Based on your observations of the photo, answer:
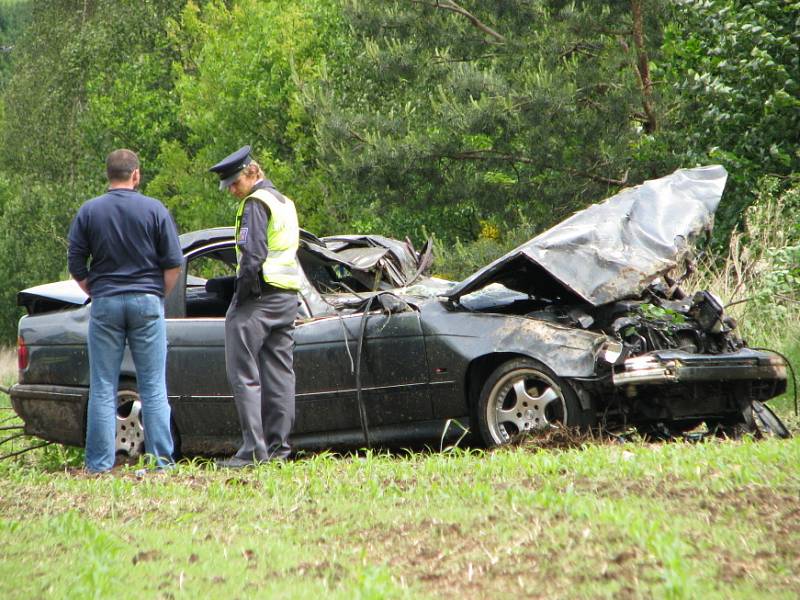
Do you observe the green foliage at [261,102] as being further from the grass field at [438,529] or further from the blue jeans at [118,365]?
the grass field at [438,529]

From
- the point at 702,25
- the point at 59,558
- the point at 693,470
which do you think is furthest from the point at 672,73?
the point at 59,558

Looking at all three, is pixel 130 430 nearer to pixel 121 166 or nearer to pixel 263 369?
pixel 263 369

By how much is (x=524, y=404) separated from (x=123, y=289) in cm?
257

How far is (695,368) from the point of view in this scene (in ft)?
22.6

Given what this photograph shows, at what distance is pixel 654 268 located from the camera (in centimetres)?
740

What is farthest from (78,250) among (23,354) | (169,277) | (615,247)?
(615,247)

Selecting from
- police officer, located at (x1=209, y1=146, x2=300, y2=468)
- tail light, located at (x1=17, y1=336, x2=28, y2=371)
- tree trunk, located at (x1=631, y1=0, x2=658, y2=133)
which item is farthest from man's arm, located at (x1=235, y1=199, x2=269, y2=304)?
tree trunk, located at (x1=631, y1=0, x2=658, y2=133)

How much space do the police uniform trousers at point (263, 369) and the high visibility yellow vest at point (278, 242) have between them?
0.36ft

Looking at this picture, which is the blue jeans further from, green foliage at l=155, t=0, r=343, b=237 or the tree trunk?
green foliage at l=155, t=0, r=343, b=237

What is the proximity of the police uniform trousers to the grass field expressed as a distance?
0.68 m

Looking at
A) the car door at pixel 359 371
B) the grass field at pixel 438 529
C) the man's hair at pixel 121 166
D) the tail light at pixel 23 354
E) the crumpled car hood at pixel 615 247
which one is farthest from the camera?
the tail light at pixel 23 354

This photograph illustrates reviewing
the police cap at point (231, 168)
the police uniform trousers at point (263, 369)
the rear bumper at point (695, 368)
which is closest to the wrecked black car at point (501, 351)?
the rear bumper at point (695, 368)

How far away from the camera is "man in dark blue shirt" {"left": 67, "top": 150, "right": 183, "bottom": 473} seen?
712 centimetres

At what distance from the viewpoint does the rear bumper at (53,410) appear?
28.1 feet
